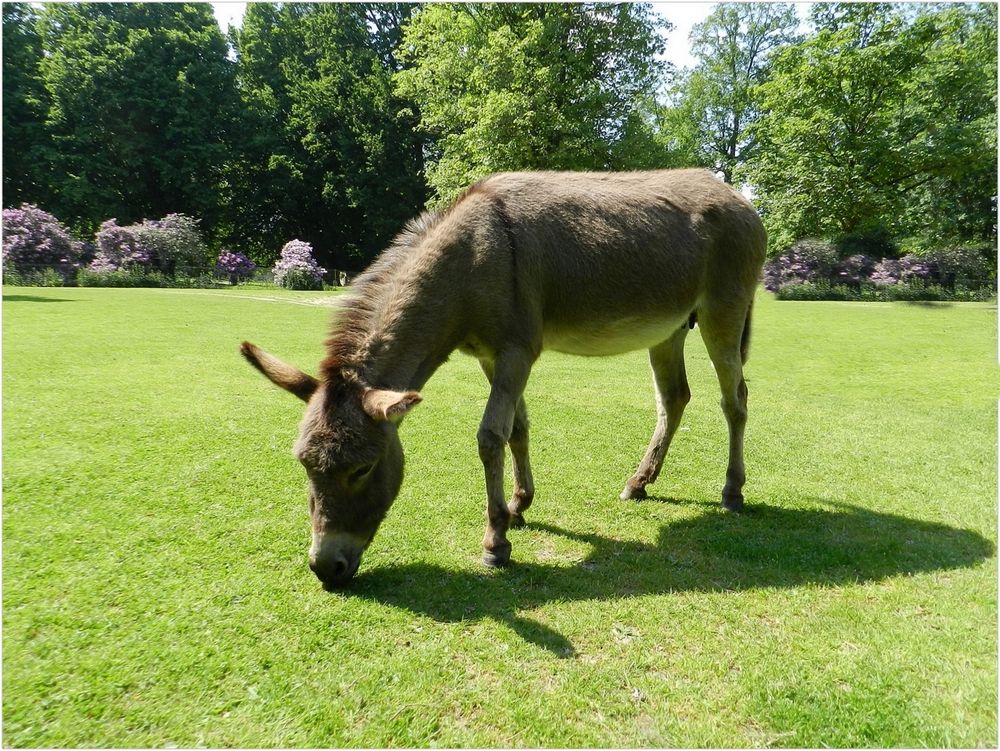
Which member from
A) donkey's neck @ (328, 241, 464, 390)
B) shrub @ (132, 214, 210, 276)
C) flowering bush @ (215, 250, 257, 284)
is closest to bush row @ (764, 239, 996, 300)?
flowering bush @ (215, 250, 257, 284)

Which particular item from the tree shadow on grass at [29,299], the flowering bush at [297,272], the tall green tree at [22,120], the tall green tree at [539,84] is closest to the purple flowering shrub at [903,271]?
the tall green tree at [539,84]

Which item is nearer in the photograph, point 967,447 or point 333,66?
point 967,447

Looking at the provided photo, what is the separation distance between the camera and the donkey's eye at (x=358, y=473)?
3.59m

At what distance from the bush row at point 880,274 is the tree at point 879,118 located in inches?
160

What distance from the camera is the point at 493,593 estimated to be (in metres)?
3.75

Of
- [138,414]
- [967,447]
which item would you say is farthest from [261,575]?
[967,447]

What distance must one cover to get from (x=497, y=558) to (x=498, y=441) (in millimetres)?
871

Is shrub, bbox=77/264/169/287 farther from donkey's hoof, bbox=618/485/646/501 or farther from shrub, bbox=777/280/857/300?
shrub, bbox=777/280/857/300

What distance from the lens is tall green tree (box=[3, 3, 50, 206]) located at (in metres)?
41.4

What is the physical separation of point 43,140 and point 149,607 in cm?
5425

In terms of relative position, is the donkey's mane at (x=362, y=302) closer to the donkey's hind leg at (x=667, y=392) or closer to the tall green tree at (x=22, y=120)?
the donkey's hind leg at (x=667, y=392)

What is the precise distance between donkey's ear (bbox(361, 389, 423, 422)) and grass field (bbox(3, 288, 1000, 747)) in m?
1.22

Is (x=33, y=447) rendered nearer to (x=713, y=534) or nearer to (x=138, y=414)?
(x=138, y=414)

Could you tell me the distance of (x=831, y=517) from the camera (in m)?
5.22
